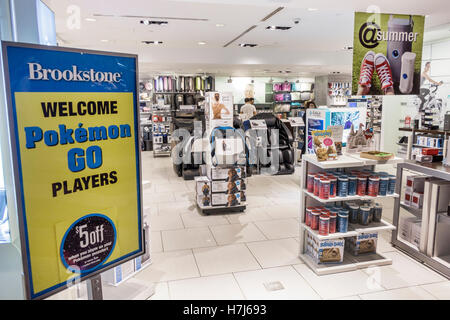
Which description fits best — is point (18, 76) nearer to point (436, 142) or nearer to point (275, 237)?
point (275, 237)

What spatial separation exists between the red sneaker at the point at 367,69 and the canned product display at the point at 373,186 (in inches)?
68.6

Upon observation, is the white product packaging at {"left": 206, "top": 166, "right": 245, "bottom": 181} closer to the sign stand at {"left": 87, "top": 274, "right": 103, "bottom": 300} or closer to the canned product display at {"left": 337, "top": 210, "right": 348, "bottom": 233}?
the canned product display at {"left": 337, "top": 210, "right": 348, "bottom": 233}

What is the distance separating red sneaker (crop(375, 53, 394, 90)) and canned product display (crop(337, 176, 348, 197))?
2.05 meters

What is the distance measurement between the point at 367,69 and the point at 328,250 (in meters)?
2.58

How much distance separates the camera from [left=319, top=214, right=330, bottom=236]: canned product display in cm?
335

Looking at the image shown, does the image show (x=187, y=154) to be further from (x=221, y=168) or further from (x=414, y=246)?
(x=414, y=246)

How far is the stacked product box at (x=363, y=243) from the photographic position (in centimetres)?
371

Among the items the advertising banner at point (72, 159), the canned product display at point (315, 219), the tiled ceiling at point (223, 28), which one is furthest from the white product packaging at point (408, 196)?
the advertising banner at point (72, 159)

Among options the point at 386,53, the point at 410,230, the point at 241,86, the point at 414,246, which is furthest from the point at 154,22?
the point at 241,86

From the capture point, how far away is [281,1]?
4266mm

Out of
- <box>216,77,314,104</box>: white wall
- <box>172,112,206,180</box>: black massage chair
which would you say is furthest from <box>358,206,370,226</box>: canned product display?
<box>216,77,314,104</box>: white wall

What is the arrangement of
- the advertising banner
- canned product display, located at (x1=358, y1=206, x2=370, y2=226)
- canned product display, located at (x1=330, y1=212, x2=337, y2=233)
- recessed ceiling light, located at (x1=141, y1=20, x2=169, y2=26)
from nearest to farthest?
the advertising banner
canned product display, located at (x1=330, y1=212, x2=337, y2=233)
canned product display, located at (x1=358, y1=206, x2=370, y2=226)
recessed ceiling light, located at (x1=141, y1=20, x2=169, y2=26)

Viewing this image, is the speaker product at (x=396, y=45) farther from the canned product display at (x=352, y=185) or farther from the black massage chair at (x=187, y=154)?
the black massage chair at (x=187, y=154)
